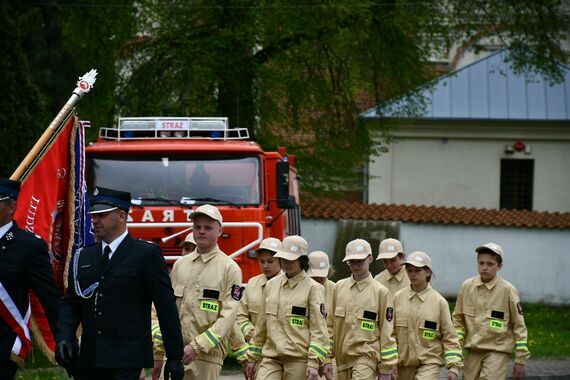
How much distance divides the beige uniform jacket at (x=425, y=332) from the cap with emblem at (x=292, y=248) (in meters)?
1.61

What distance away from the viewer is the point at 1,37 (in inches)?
730

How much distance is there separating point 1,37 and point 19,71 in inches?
24.3

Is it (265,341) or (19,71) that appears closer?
(265,341)

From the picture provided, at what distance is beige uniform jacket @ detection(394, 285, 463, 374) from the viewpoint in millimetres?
11102

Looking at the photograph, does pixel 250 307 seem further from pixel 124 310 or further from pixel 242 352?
pixel 124 310

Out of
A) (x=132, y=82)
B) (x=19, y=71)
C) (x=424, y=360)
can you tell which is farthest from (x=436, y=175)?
(x=424, y=360)

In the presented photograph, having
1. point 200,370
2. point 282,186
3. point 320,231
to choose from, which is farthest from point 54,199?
point 320,231

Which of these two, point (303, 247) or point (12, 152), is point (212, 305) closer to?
point (303, 247)

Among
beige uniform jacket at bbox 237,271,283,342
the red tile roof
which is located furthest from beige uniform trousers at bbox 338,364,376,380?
the red tile roof

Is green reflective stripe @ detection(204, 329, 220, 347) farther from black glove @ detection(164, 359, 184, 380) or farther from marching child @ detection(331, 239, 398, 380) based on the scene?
black glove @ detection(164, 359, 184, 380)

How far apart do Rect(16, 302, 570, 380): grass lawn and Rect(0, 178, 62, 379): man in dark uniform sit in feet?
6.91

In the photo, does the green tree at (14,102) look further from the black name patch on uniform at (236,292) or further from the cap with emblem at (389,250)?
the black name patch on uniform at (236,292)

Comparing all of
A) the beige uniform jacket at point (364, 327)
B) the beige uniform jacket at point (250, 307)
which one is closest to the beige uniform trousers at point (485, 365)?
the beige uniform jacket at point (364, 327)

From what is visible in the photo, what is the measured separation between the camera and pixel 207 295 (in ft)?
32.1
